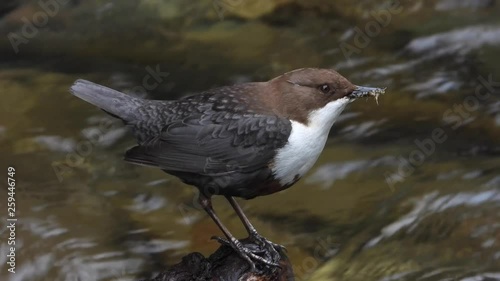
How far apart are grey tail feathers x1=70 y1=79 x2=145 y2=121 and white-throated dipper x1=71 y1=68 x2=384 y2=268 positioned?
9 centimetres

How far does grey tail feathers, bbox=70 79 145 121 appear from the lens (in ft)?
12.5

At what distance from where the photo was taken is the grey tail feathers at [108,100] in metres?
3.81

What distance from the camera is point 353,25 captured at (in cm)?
774

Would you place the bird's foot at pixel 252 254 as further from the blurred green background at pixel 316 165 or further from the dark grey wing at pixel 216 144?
the blurred green background at pixel 316 165

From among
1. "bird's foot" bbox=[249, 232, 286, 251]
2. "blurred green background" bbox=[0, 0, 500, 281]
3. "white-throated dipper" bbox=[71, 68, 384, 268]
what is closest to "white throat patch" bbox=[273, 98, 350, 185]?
"white-throated dipper" bbox=[71, 68, 384, 268]

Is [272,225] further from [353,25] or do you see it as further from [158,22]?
[158,22]

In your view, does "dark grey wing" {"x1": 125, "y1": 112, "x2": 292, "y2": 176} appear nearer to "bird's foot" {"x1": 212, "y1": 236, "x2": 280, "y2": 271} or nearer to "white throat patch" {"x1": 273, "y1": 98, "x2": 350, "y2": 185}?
"white throat patch" {"x1": 273, "y1": 98, "x2": 350, "y2": 185}

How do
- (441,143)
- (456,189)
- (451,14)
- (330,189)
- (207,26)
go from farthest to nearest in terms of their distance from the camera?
(207,26)
(451,14)
(441,143)
(330,189)
(456,189)

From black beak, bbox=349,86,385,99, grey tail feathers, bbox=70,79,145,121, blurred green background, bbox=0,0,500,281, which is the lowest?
blurred green background, bbox=0,0,500,281

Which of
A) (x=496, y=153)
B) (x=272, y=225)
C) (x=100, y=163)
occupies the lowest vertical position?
(x=496, y=153)

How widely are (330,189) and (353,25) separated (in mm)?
2552

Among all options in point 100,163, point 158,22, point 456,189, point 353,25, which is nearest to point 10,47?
point 158,22

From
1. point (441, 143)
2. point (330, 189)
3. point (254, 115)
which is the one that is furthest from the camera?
point (441, 143)

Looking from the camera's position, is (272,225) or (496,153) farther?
(496,153)
